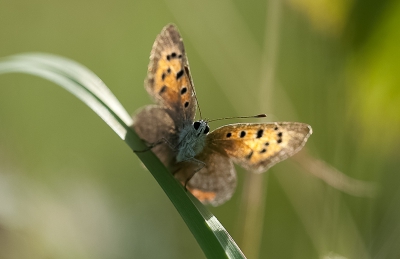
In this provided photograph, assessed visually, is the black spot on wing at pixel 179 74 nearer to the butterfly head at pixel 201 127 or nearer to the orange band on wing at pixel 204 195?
the butterfly head at pixel 201 127

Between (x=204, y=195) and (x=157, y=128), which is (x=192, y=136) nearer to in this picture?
(x=157, y=128)

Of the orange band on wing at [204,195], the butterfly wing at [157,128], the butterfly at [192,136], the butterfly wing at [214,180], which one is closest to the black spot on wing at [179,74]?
the butterfly at [192,136]

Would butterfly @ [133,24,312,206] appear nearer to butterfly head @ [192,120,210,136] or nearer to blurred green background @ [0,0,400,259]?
butterfly head @ [192,120,210,136]

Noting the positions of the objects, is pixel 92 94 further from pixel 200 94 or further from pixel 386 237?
pixel 200 94

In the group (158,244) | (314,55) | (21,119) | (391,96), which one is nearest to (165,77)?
(314,55)

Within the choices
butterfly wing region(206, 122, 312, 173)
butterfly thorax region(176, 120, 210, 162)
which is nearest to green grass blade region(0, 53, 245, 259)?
butterfly thorax region(176, 120, 210, 162)

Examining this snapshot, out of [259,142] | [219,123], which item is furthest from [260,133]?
[219,123]
